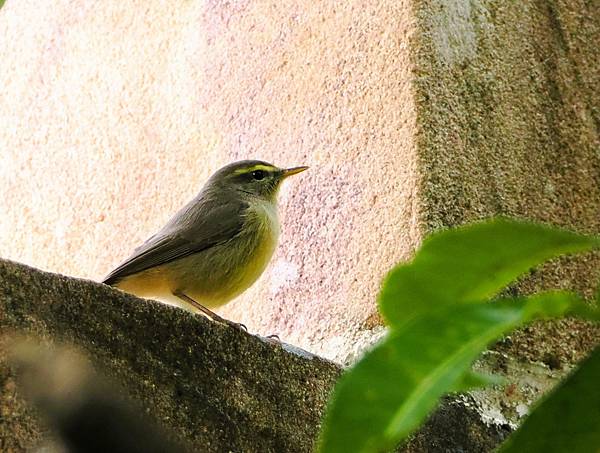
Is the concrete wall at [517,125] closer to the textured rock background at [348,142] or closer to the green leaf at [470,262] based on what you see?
the textured rock background at [348,142]

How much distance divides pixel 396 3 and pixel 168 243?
4.47 feet

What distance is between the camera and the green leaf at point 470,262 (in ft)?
2.39

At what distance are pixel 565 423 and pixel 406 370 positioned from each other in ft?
0.49

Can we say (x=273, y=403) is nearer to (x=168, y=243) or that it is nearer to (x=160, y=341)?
(x=160, y=341)

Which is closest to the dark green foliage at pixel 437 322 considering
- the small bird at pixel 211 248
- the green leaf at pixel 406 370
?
the green leaf at pixel 406 370

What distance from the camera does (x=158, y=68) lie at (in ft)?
12.6

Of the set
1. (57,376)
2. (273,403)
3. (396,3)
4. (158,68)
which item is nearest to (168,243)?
(158,68)

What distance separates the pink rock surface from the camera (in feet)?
8.96

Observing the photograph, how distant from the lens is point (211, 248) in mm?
3945

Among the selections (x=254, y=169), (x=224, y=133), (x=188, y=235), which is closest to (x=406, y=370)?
(x=224, y=133)

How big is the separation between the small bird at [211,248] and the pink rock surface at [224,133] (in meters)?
0.10

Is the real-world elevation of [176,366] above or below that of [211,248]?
above

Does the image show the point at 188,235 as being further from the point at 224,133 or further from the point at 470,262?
the point at 470,262

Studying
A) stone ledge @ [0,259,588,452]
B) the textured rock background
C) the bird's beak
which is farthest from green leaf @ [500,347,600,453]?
the bird's beak
